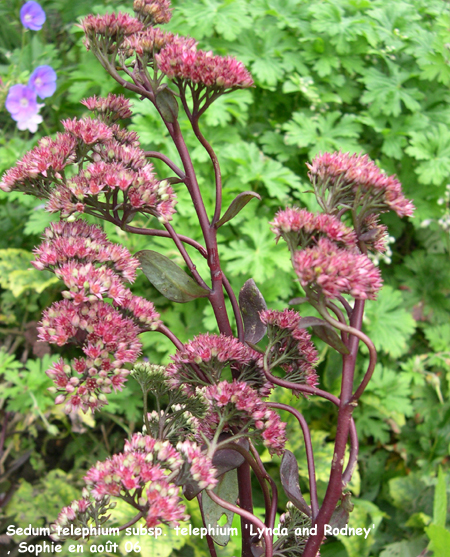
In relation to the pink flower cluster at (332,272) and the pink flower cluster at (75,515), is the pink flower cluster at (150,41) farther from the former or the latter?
the pink flower cluster at (75,515)

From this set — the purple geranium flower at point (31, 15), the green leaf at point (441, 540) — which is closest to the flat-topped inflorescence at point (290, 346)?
the green leaf at point (441, 540)

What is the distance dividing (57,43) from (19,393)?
172 centimetres

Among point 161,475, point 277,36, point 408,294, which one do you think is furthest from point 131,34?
point 408,294

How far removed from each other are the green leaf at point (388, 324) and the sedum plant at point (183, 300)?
115 centimetres

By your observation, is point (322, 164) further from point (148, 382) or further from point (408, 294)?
point (408, 294)

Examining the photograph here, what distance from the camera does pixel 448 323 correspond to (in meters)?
1.97

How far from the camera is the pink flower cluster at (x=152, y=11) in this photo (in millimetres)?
681

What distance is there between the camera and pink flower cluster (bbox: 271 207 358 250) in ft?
1.66

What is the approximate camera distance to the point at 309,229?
1.66 ft

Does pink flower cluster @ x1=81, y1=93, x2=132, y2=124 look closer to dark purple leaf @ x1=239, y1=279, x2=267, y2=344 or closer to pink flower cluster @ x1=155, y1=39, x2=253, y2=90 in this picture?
pink flower cluster @ x1=155, y1=39, x2=253, y2=90

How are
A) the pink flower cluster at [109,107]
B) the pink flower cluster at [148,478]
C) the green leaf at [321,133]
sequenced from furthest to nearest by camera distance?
1. the green leaf at [321,133]
2. the pink flower cluster at [109,107]
3. the pink flower cluster at [148,478]

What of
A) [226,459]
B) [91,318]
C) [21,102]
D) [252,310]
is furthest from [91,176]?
[21,102]

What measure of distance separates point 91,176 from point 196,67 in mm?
172

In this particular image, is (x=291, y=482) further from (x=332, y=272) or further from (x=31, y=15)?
(x=31, y=15)
